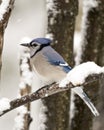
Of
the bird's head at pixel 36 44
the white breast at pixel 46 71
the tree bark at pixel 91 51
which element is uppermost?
the bird's head at pixel 36 44

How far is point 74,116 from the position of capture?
10.4 feet

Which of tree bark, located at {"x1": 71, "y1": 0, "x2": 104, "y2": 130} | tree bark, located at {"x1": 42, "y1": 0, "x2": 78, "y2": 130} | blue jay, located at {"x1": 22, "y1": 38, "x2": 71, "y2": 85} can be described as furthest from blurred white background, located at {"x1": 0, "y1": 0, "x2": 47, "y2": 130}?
blue jay, located at {"x1": 22, "y1": 38, "x2": 71, "y2": 85}

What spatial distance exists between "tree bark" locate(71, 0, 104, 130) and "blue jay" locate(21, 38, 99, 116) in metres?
0.47

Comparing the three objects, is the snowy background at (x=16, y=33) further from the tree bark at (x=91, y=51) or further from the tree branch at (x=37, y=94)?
the tree branch at (x=37, y=94)

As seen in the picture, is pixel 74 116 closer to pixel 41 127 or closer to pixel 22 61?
pixel 41 127

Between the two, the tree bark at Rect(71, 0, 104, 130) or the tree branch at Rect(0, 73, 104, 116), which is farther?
the tree bark at Rect(71, 0, 104, 130)

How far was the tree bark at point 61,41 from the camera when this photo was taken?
9.52 feet

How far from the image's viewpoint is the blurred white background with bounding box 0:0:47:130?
748 cm

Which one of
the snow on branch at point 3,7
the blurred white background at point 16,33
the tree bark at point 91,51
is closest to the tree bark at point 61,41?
the tree bark at point 91,51

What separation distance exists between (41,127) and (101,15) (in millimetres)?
716

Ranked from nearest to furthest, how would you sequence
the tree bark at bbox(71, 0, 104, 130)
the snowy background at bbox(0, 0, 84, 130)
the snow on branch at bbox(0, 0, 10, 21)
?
1. the snow on branch at bbox(0, 0, 10, 21)
2. the tree bark at bbox(71, 0, 104, 130)
3. the snowy background at bbox(0, 0, 84, 130)

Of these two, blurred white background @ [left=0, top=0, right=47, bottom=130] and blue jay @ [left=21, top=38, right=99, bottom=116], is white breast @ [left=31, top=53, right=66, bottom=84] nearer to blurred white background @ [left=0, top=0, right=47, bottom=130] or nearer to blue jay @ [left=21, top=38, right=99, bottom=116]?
blue jay @ [left=21, top=38, right=99, bottom=116]

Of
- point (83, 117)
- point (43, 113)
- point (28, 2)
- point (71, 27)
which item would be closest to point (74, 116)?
point (83, 117)

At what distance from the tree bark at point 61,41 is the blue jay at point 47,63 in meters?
0.20
